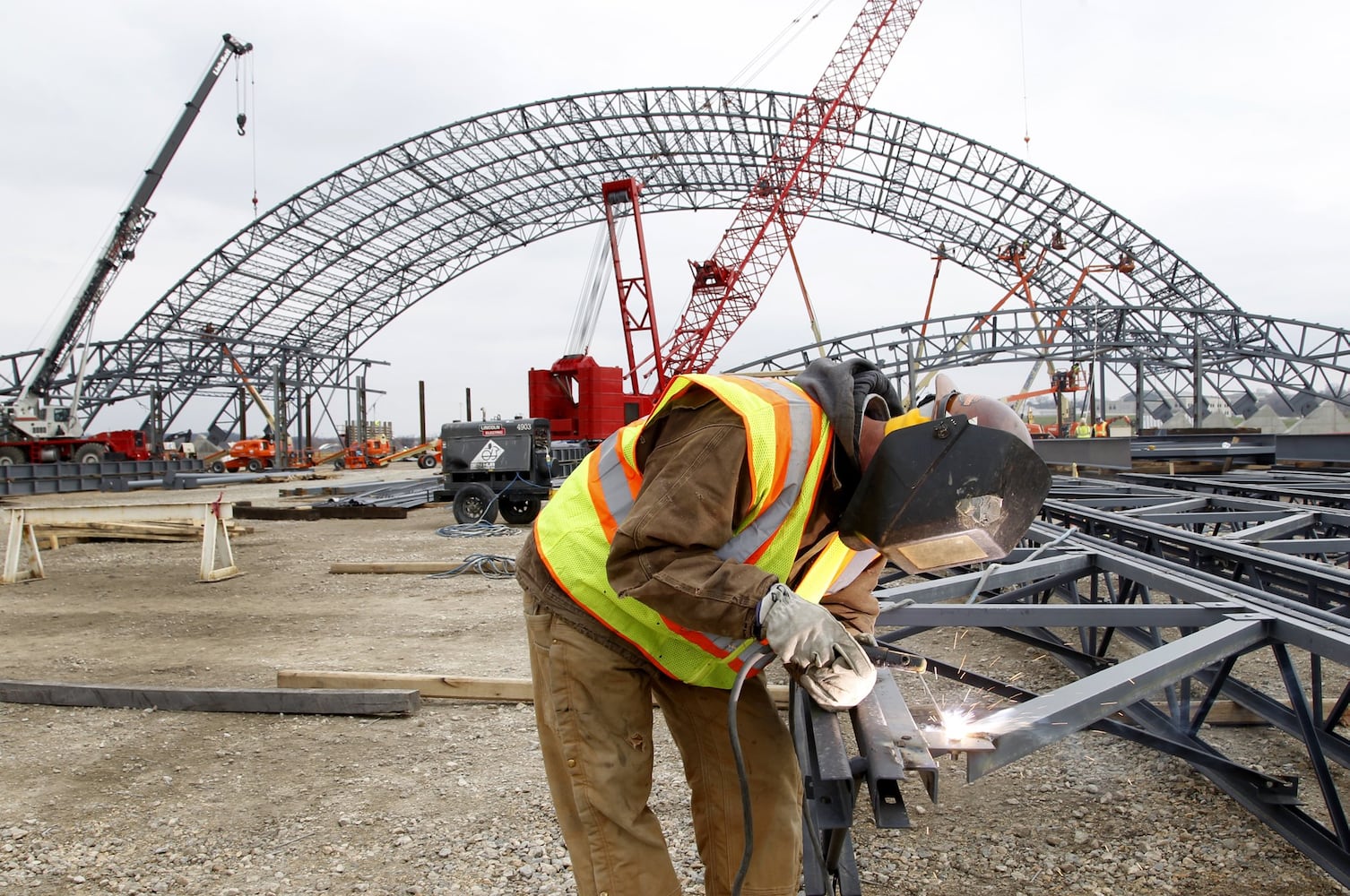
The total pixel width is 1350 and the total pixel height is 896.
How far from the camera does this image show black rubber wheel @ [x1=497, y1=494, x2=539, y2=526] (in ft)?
42.1

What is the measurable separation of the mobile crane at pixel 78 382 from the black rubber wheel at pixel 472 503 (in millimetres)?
18250

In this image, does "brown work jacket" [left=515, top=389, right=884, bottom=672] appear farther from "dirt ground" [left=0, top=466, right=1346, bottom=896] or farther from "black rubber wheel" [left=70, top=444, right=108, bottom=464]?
"black rubber wheel" [left=70, top=444, right=108, bottom=464]

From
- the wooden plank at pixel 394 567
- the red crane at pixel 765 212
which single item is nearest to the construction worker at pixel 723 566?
the wooden plank at pixel 394 567

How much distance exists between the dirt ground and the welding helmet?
143 centimetres

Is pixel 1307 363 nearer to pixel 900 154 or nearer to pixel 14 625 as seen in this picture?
pixel 900 154

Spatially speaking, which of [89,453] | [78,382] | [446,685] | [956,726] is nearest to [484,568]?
[446,685]

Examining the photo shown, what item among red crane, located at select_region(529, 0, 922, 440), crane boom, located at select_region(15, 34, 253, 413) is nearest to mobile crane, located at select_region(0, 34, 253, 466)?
crane boom, located at select_region(15, 34, 253, 413)

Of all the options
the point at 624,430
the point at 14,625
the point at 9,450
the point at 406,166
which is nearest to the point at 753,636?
the point at 624,430

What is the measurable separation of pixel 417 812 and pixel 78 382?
31117 mm

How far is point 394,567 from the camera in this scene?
8.54 m

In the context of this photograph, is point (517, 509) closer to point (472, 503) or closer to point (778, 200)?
point (472, 503)

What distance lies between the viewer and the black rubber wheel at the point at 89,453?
79.6 ft

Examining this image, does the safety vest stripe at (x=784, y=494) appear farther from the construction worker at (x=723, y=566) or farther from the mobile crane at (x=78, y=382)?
the mobile crane at (x=78, y=382)

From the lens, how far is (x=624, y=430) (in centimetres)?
184
